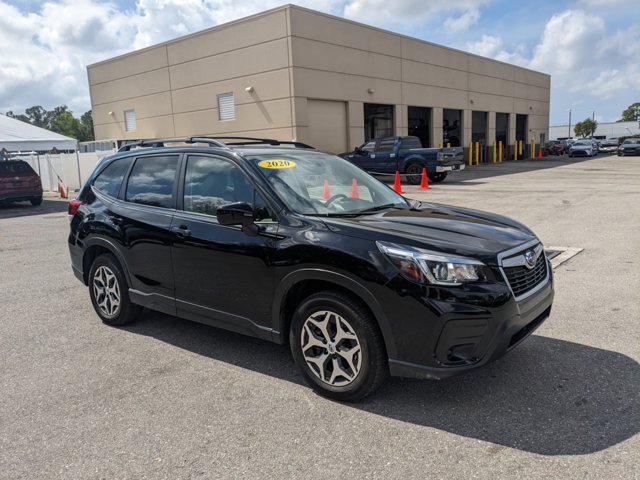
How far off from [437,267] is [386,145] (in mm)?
18122

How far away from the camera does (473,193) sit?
16.3 metres

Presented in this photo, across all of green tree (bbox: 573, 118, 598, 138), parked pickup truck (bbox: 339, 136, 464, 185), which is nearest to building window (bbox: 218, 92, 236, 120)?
parked pickup truck (bbox: 339, 136, 464, 185)

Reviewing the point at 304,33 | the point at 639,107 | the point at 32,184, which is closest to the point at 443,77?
the point at 304,33

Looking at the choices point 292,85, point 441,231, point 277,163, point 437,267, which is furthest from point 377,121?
point 437,267

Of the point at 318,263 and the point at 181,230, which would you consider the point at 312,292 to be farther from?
the point at 181,230

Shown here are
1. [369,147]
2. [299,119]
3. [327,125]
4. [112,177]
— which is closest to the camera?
[112,177]

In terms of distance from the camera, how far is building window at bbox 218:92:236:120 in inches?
940

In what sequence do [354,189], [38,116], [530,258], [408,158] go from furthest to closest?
[38,116], [408,158], [354,189], [530,258]

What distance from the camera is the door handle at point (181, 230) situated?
417 cm

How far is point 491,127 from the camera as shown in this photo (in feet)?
121

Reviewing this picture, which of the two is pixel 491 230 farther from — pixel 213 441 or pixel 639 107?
pixel 639 107

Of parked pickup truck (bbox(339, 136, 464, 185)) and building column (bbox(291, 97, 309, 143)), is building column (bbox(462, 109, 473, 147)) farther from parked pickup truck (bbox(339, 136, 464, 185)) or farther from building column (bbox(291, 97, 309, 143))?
building column (bbox(291, 97, 309, 143))

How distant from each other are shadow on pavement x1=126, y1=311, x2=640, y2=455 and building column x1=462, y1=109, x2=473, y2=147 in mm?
30753

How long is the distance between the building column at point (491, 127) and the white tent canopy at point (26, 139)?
26.7 m
